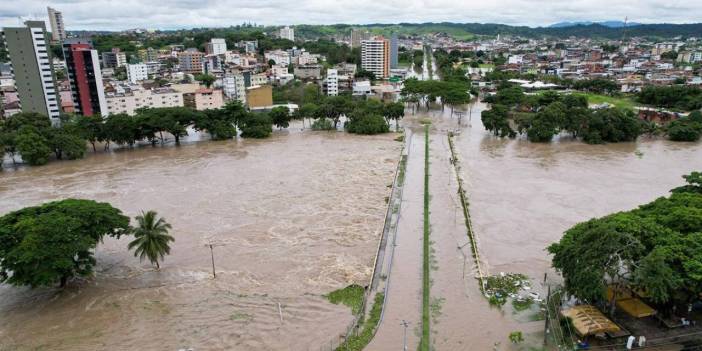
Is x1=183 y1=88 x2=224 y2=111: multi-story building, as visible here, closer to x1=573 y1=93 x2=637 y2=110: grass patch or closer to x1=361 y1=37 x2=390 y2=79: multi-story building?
x1=361 y1=37 x2=390 y2=79: multi-story building

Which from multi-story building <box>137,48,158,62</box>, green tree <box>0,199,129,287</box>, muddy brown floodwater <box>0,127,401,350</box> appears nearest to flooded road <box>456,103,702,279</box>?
muddy brown floodwater <box>0,127,401,350</box>

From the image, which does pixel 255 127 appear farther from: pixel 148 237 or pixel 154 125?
pixel 148 237

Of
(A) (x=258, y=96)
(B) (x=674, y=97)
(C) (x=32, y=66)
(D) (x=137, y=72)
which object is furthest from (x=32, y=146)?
(B) (x=674, y=97)

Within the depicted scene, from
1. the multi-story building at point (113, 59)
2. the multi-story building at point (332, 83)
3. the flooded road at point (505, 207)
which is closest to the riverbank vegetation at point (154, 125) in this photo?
the flooded road at point (505, 207)

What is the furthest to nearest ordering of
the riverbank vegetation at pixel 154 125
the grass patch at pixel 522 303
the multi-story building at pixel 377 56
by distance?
the multi-story building at pixel 377 56
the riverbank vegetation at pixel 154 125
the grass patch at pixel 522 303

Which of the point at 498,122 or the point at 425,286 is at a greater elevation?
the point at 498,122

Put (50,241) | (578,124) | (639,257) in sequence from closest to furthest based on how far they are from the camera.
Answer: (639,257)
(50,241)
(578,124)

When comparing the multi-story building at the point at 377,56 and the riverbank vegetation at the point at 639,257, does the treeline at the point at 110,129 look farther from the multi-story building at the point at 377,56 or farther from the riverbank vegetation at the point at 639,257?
the multi-story building at the point at 377,56
